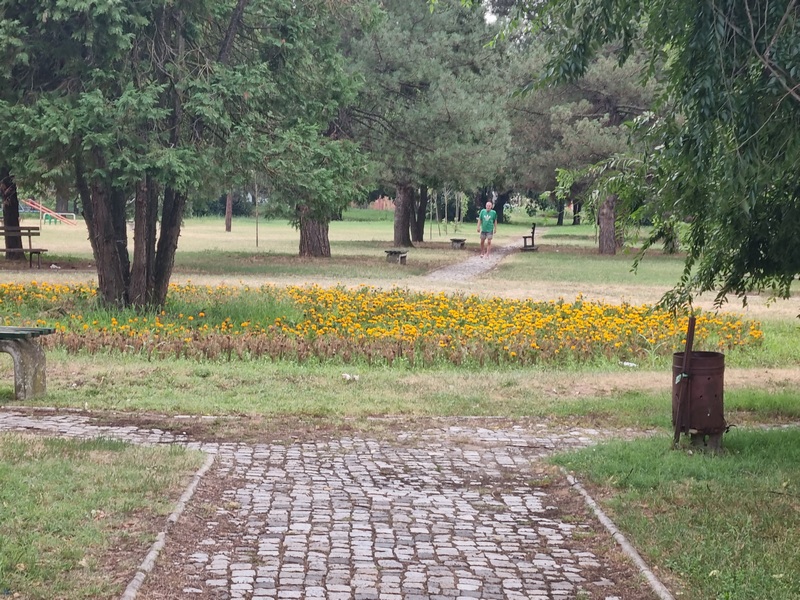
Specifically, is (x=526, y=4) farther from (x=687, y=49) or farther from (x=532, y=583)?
(x=532, y=583)

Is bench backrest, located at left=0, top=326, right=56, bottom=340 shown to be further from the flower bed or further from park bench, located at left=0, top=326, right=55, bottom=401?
the flower bed

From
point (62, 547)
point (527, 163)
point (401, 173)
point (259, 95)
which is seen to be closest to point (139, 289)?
point (259, 95)

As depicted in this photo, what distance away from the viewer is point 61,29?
44.7 feet

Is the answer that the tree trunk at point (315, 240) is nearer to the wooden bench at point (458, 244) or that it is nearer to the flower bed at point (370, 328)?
the wooden bench at point (458, 244)

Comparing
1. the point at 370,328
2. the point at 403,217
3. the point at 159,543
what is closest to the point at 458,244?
the point at 403,217

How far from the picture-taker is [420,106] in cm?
2881

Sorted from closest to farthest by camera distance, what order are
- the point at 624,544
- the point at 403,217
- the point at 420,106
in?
1. the point at 624,544
2. the point at 420,106
3. the point at 403,217

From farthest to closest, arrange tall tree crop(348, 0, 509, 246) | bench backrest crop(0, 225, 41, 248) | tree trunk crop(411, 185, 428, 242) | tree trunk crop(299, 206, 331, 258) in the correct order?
tree trunk crop(411, 185, 428, 242) < tree trunk crop(299, 206, 331, 258) < tall tree crop(348, 0, 509, 246) < bench backrest crop(0, 225, 41, 248)

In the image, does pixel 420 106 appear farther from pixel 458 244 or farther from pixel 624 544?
pixel 624 544

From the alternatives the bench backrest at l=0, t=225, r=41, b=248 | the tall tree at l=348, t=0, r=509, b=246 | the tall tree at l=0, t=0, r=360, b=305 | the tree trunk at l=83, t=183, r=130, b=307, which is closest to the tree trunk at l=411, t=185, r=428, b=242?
the tall tree at l=348, t=0, r=509, b=246

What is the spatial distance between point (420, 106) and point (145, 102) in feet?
55.4

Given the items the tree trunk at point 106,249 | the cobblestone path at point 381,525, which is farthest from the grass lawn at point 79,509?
the tree trunk at point 106,249

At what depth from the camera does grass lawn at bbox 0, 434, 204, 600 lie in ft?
15.3

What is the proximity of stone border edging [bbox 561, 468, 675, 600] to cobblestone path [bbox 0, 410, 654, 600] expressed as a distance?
66mm
